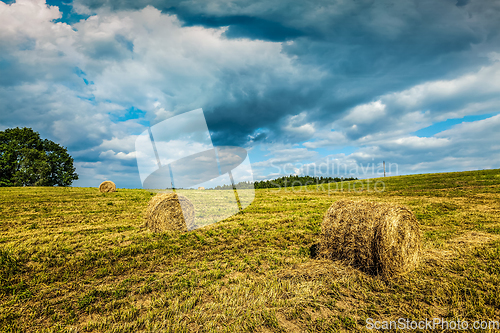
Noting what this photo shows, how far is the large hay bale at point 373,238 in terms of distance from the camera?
5.82m

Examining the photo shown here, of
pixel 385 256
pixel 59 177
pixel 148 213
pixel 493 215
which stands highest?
pixel 59 177

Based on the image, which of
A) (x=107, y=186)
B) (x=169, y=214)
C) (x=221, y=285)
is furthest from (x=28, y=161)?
(x=221, y=285)

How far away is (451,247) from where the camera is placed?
7.46m

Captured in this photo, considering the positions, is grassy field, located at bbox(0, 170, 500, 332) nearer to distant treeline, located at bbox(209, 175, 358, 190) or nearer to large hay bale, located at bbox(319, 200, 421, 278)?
large hay bale, located at bbox(319, 200, 421, 278)

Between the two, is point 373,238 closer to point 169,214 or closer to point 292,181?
point 169,214

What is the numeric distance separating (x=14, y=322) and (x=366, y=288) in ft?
22.1

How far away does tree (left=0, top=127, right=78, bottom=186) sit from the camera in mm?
48500

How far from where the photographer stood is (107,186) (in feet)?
104

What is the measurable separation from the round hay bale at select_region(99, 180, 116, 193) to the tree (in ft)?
99.0

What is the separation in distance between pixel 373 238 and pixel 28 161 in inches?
2626

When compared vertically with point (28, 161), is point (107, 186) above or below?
below

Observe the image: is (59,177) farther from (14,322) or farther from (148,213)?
(14,322)

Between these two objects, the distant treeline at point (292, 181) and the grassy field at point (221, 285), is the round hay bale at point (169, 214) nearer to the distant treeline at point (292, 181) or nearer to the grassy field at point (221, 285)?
the grassy field at point (221, 285)

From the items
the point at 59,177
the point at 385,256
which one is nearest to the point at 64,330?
the point at 385,256
